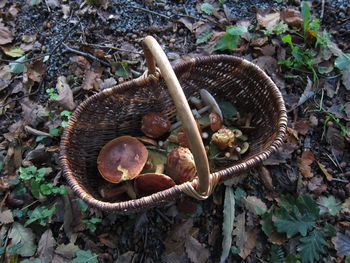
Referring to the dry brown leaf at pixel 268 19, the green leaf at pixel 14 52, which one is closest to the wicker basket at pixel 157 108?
the dry brown leaf at pixel 268 19

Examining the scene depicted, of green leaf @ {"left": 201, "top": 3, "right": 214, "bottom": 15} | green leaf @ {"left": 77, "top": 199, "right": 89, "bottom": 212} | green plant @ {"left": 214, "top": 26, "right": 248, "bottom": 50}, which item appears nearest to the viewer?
green leaf @ {"left": 77, "top": 199, "right": 89, "bottom": 212}

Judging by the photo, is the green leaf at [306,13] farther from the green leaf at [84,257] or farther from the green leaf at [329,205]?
the green leaf at [84,257]

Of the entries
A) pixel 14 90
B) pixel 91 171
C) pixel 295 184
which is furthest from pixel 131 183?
pixel 14 90

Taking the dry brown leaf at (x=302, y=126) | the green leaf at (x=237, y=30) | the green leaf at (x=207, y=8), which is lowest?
the dry brown leaf at (x=302, y=126)

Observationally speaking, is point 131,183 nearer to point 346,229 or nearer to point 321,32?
point 346,229

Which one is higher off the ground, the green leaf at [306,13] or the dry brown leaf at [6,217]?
the green leaf at [306,13]

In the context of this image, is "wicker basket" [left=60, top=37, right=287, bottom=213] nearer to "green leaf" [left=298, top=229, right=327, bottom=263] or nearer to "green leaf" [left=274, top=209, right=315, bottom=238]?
"green leaf" [left=274, top=209, right=315, bottom=238]

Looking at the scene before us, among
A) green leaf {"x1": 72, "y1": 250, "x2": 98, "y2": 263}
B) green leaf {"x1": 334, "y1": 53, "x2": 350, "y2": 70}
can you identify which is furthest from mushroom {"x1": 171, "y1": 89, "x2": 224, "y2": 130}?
green leaf {"x1": 334, "y1": 53, "x2": 350, "y2": 70}

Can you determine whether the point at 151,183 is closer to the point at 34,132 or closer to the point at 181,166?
the point at 181,166
